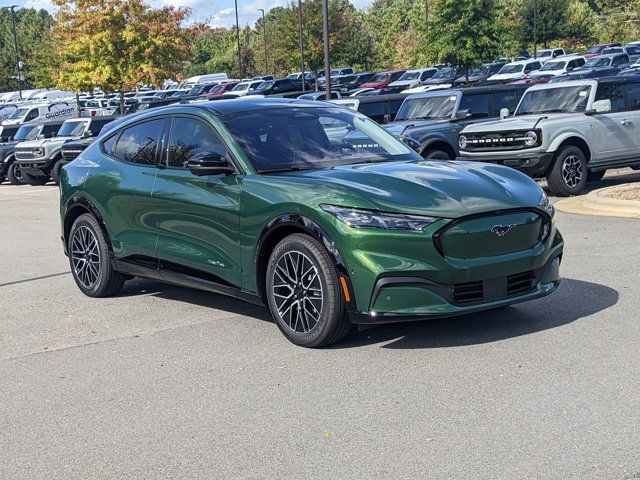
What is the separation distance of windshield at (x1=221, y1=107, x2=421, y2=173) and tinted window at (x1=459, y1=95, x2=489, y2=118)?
11.4 metres

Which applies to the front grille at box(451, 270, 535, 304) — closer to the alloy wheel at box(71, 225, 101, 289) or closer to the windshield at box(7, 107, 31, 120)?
the alloy wheel at box(71, 225, 101, 289)

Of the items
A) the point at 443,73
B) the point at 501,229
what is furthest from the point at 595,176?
the point at 443,73

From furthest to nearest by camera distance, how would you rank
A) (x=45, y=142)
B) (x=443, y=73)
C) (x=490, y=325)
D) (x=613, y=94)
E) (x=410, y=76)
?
(x=410, y=76) → (x=443, y=73) → (x=45, y=142) → (x=613, y=94) → (x=490, y=325)

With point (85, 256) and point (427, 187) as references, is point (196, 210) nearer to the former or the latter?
point (427, 187)

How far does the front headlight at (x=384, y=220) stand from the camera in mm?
6406

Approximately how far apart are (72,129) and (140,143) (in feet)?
63.8

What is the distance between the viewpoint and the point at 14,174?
2830 cm

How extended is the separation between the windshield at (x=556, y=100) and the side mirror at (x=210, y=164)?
33.5ft

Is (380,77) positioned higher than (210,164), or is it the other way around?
(210,164)

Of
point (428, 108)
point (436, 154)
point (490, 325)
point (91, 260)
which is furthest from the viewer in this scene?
point (428, 108)

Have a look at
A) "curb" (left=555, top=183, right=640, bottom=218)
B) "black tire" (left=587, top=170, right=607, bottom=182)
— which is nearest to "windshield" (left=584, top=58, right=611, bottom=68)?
"black tire" (left=587, top=170, right=607, bottom=182)

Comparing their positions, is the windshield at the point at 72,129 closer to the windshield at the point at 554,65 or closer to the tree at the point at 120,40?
the tree at the point at 120,40

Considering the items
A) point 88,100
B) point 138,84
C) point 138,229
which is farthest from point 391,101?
point 88,100

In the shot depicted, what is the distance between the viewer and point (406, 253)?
6.38 m
